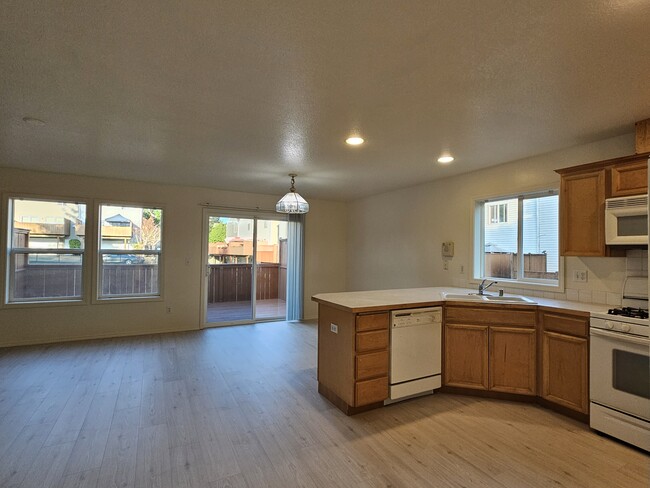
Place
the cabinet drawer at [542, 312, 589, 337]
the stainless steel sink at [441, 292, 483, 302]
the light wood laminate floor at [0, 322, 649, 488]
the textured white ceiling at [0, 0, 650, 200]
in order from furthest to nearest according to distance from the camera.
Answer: the stainless steel sink at [441, 292, 483, 302]
the cabinet drawer at [542, 312, 589, 337]
the light wood laminate floor at [0, 322, 649, 488]
the textured white ceiling at [0, 0, 650, 200]

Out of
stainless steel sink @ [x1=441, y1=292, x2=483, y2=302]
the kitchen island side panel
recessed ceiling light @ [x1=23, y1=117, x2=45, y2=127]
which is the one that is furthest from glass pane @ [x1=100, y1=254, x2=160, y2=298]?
stainless steel sink @ [x1=441, y1=292, x2=483, y2=302]

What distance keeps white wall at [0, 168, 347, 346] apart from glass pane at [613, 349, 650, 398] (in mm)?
4770

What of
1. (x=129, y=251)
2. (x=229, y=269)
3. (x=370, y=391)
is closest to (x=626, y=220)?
(x=370, y=391)

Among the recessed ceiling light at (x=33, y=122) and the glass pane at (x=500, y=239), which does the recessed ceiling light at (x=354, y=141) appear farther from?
the recessed ceiling light at (x=33, y=122)

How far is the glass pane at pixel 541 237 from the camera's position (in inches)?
135

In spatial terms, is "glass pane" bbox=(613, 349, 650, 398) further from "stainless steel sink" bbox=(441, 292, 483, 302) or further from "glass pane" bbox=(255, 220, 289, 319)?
"glass pane" bbox=(255, 220, 289, 319)

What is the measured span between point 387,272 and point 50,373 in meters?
4.66

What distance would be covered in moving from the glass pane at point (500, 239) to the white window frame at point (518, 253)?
0.04 metres

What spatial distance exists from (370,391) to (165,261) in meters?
4.09

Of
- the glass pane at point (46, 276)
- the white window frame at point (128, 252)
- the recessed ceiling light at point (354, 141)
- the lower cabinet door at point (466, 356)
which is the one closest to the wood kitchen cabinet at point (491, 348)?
the lower cabinet door at point (466, 356)

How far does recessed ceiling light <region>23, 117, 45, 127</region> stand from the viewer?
271 cm

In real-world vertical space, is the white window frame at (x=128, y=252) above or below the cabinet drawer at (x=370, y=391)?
above

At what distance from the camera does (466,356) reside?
3.08 m

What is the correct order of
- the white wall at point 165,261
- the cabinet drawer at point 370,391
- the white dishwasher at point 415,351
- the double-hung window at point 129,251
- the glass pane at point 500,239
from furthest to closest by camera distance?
the double-hung window at point 129,251
the white wall at point 165,261
the glass pane at point 500,239
the white dishwasher at point 415,351
the cabinet drawer at point 370,391
